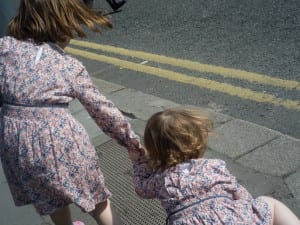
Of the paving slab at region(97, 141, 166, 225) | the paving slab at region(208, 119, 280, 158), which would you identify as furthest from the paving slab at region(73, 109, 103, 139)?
the paving slab at region(208, 119, 280, 158)

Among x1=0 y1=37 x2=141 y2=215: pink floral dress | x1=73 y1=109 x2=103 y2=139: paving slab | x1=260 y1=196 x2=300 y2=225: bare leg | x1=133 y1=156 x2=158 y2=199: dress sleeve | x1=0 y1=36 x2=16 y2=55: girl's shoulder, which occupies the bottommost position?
x1=73 y1=109 x2=103 y2=139: paving slab

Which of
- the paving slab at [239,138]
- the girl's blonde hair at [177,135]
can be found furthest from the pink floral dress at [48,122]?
the paving slab at [239,138]

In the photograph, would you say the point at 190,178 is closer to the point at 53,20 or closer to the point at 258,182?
the point at 53,20

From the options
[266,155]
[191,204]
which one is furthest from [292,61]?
[191,204]

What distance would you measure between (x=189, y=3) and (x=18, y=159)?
226 inches

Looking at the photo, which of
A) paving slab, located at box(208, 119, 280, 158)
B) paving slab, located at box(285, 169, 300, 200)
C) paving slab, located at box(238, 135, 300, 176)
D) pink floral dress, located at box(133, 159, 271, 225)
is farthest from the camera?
paving slab, located at box(208, 119, 280, 158)

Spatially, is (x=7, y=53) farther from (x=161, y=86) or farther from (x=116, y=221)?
(x=161, y=86)

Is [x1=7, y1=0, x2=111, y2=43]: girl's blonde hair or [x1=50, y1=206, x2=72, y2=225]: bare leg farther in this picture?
[x1=50, y1=206, x2=72, y2=225]: bare leg

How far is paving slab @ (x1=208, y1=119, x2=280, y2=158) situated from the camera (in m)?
3.47

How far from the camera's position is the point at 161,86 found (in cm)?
493

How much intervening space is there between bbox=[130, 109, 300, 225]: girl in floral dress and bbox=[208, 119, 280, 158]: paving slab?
124cm

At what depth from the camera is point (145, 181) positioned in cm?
231

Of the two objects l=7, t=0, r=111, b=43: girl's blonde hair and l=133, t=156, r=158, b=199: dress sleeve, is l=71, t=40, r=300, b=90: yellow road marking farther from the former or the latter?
l=7, t=0, r=111, b=43: girl's blonde hair

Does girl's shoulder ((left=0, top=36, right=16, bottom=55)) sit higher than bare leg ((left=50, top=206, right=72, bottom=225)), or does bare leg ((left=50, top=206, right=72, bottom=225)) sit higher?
girl's shoulder ((left=0, top=36, right=16, bottom=55))
